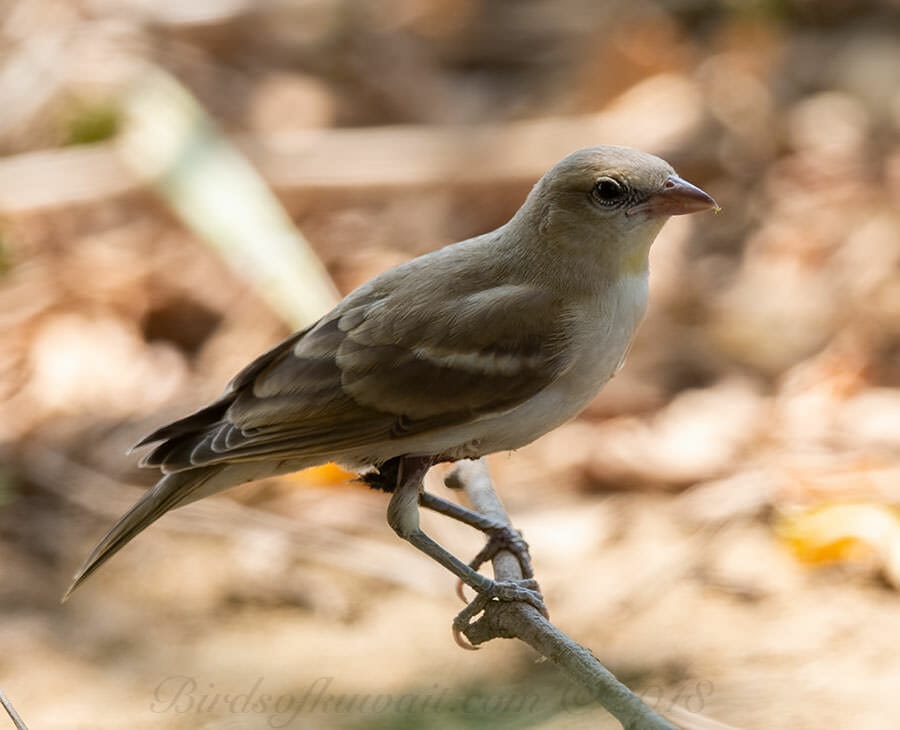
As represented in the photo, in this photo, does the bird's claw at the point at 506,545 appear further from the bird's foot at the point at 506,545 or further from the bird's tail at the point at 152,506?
the bird's tail at the point at 152,506

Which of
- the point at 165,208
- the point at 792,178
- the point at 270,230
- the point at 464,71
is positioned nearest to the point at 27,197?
the point at 165,208

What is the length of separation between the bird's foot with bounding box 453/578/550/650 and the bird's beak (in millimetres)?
969

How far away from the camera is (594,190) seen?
10.4ft

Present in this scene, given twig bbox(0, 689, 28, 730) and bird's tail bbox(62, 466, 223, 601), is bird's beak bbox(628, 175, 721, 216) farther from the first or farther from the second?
twig bbox(0, 689, 28, 730)

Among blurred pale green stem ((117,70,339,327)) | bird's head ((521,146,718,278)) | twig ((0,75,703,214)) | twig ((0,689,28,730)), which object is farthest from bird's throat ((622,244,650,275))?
twig ((0,75,703,214))

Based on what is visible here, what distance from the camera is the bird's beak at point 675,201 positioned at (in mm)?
3049

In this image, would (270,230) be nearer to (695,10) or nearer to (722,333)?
(722,333)

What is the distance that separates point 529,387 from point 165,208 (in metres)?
4.34

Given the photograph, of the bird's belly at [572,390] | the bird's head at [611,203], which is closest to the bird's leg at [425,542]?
the bird's belly at [572,390]

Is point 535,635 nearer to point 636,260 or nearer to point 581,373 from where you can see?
point 581,373

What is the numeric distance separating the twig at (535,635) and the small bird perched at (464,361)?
0.29 ft

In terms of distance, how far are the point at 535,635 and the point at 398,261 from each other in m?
4.26

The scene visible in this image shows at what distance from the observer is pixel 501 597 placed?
3.10 meters

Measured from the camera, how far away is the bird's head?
3.10 meters
